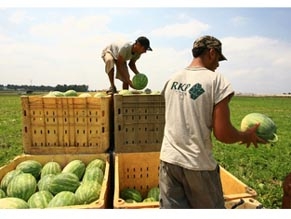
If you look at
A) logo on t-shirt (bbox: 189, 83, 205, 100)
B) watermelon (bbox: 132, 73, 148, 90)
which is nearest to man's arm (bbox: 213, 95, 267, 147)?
logo on t-shirt (bbox: 189, 83, 205, 100)

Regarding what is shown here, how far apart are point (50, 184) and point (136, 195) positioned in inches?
37.9

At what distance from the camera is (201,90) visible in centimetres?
241

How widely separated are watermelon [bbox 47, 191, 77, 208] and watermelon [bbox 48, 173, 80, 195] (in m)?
0.24

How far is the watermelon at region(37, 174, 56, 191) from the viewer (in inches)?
134

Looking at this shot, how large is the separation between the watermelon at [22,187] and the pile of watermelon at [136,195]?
38.8 inches

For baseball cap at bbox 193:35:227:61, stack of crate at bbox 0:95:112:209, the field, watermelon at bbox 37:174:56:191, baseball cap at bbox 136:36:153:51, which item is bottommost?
the field

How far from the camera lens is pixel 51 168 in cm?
378

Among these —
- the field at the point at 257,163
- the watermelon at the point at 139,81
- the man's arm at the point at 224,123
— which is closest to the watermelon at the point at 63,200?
the man's arm at the point at 224,123

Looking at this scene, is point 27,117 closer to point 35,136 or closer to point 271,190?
point 35,136

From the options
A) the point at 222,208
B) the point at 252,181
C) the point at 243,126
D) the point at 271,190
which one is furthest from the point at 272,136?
the point at 252,181

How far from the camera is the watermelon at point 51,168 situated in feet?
12.3

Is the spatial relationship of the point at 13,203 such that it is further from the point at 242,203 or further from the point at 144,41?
the point at 144,41

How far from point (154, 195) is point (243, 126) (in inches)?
53.0

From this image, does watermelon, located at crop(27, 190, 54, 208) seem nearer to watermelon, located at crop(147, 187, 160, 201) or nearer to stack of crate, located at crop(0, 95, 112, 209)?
stack of crate, located at crop(0, 95, 112, 209)
